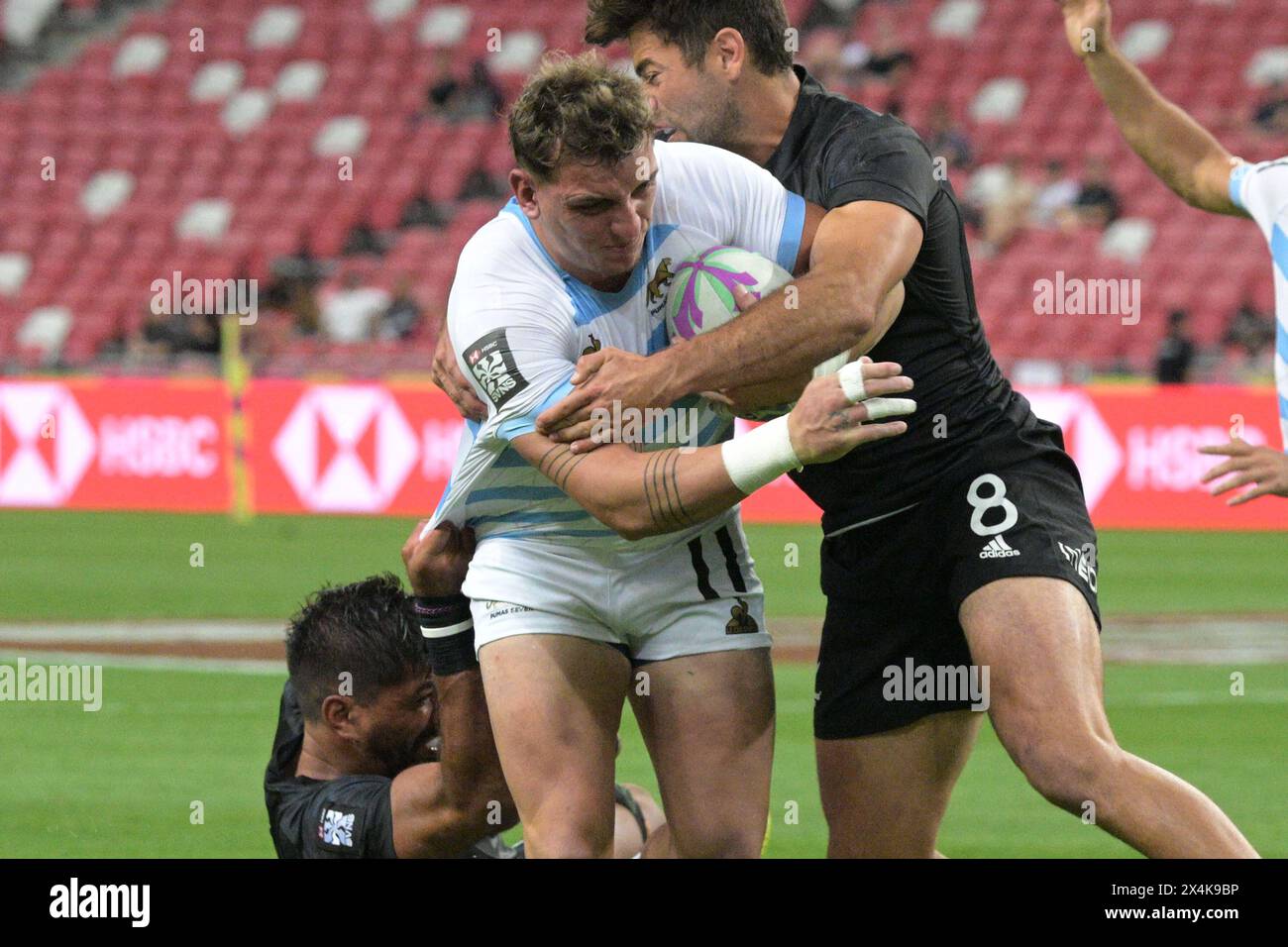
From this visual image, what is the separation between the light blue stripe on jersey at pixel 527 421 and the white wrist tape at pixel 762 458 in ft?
1.34

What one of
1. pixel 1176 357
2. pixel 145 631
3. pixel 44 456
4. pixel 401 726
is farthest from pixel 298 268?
pixel 401 726

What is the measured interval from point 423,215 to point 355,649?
19.3m

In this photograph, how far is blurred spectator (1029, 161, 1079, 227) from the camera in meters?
21.6

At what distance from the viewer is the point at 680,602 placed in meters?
4.83

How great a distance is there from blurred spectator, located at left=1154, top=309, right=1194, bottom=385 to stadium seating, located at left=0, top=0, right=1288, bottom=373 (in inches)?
65.9

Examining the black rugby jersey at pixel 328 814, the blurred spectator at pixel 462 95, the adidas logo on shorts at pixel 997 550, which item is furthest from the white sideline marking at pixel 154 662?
the blurred spectator at pixel 462 95

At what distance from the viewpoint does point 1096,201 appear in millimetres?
21484

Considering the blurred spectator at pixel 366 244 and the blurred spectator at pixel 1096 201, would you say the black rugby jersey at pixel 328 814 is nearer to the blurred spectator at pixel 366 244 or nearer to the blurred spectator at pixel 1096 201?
the blurred spectator at pixel 1096 201

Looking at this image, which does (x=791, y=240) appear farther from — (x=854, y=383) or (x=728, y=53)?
(x=854, y=383)

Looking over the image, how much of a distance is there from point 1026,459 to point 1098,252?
16625mm

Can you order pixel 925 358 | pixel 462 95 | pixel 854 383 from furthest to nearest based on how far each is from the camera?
pixel 462 95, pixel 925 358, pixel 854 383

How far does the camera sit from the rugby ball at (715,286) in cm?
468
